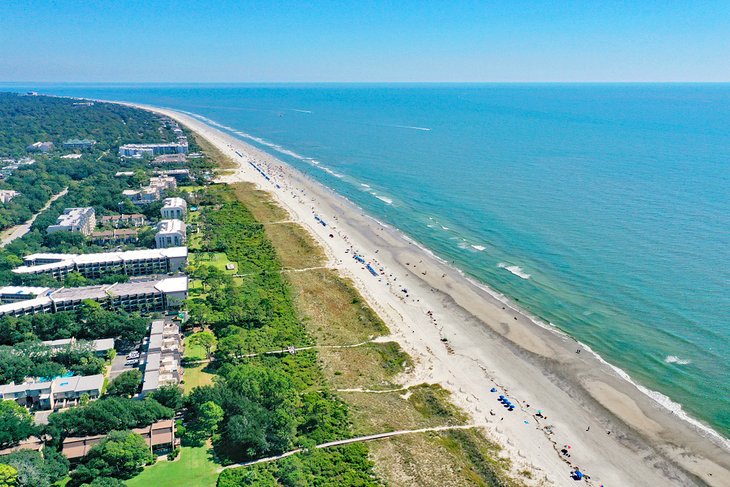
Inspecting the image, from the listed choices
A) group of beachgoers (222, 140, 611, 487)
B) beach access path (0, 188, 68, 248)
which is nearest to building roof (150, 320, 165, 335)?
group of beachgoers (222, 140, 611, 487)

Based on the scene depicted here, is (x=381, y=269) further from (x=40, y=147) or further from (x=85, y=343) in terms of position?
(x=40, y=147)

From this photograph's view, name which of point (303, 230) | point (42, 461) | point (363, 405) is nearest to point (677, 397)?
point (363, 405)

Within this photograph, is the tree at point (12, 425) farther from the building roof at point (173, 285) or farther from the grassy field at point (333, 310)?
the grassy field at point (333, 310)

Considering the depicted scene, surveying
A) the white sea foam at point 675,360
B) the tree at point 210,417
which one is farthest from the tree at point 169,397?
the white sea foam at point 675,360

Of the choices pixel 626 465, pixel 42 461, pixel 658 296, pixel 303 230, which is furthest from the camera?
pixel 303 230

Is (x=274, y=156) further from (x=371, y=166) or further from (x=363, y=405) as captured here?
(x=363, y=405)
